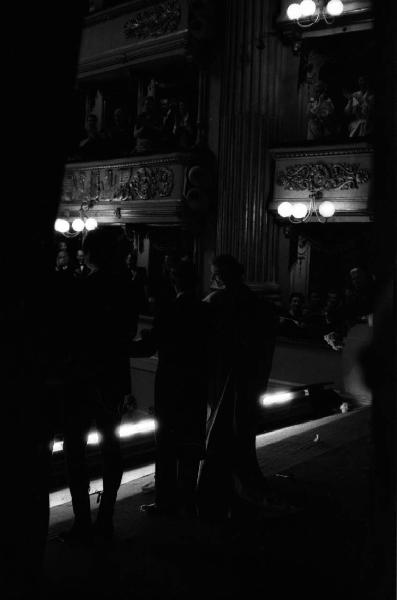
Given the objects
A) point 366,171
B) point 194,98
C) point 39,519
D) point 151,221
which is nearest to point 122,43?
point 194,98

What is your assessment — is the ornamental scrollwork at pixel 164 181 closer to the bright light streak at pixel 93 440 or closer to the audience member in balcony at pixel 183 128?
the audience member in balcony at pixel 183 128

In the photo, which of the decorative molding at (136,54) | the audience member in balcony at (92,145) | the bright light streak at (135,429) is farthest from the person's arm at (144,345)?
the audience member in balcony at (92,145)

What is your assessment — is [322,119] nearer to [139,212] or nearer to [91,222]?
[139,212]

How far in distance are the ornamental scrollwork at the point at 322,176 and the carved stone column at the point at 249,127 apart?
0.47 meters

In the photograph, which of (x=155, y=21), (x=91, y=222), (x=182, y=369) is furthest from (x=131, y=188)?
(x=182, y=369)

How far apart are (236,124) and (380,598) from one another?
10.8 meters

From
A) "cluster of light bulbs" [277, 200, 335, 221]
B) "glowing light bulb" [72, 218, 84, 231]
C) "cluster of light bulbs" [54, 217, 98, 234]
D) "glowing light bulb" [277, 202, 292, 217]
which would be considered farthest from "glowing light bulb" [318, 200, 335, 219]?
"glowing light bulb" [72, 218, 84, 231]

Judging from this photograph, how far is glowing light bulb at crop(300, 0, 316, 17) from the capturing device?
1064cm

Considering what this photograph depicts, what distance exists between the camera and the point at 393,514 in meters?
2.13

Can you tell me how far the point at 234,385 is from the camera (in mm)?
4465

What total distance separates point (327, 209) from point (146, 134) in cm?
449

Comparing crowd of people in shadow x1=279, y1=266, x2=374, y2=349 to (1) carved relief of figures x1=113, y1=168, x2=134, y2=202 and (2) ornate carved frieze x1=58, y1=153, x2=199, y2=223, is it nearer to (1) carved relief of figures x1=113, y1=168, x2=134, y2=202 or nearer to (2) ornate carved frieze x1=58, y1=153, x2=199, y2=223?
(2) ornate carved frieze x1=58, y1=153, x2=199, y2=223

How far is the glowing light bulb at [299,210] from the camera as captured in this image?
36.9 feet

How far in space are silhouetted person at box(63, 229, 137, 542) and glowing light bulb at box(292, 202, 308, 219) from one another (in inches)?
314
